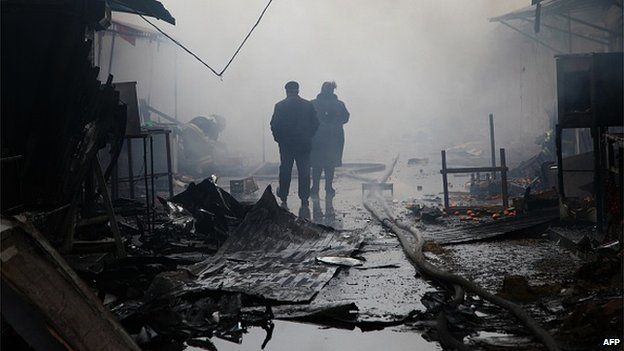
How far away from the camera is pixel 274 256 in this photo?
873cm

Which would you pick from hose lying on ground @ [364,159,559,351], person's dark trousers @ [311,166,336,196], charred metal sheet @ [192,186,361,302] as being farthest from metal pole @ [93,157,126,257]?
person's dark trousers @ [311,166,336,196]

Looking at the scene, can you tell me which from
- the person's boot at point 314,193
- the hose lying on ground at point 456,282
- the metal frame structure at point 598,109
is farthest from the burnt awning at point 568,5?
the hose lying on ground at point 456,282

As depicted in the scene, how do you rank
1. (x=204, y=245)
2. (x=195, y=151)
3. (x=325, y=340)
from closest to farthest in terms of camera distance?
(x=325, y=340)
(x=204, y=245)
(x=195, y=151)

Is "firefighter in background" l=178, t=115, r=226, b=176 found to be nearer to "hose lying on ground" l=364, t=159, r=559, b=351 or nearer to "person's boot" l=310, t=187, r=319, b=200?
"person's boot" l=310, t=187, r=319, b=200

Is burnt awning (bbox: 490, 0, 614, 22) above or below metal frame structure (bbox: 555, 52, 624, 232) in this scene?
above

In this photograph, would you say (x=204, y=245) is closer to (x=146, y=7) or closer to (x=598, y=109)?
(x=146, y=7)

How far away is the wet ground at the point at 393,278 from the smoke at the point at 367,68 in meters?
17.1

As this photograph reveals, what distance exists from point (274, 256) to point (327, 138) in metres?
7.73

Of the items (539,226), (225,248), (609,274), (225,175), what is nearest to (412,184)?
(225,175)

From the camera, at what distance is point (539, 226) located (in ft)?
33.0

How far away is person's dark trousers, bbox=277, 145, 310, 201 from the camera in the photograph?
14.6m

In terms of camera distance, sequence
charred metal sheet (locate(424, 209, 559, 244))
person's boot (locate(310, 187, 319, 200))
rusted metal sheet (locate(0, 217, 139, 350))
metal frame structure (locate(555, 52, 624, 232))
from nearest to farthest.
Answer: rusted metal sheet (locate(0, 217, 139, 350)) → metal frame structure (locate(555, 52, 624, 232)) → charred metal sheet (locate(424, 209, 559, 244)) → person's boot (locate(310, 187, 319, 200))

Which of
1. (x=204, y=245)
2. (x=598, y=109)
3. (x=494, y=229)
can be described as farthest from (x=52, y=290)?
(x=494, y=229)

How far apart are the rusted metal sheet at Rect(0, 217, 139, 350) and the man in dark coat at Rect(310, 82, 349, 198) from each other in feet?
40.1
